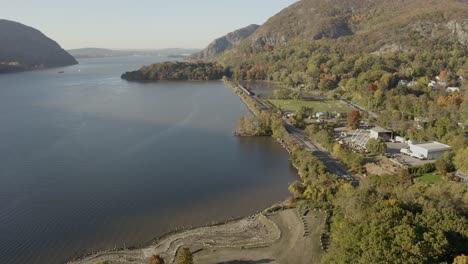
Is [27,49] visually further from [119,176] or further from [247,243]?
[247,243]

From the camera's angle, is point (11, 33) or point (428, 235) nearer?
point (428, 235)

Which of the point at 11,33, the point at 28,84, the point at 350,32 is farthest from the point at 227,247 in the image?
the point at 11,33

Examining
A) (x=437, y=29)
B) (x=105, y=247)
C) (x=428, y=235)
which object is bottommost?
(x=105, y=247)

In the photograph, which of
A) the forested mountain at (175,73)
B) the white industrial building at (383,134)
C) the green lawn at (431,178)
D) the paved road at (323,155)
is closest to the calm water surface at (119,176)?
the paved road at (323,155)

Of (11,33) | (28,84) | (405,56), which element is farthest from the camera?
(11,33)

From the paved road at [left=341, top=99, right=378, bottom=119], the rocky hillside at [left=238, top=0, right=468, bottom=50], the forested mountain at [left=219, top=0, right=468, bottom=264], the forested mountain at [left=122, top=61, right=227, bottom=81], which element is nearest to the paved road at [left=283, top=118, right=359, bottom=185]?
the forested mountain at [left=219, top=0, right=468, bottom=264]

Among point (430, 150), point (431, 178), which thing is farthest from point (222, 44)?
point (431, 178)

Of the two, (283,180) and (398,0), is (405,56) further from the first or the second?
(283,180)
